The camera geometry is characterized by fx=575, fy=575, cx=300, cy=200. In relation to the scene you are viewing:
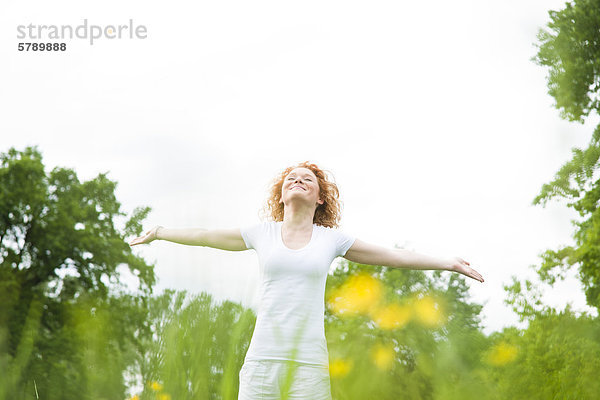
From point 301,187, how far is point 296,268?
435 mm

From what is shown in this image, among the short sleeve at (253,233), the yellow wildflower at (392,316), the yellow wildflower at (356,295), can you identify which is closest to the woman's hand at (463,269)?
the short sleeve at (253,233)

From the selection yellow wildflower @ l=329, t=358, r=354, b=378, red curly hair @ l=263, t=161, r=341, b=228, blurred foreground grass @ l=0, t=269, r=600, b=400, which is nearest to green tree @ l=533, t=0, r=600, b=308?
blurred foreground grass @ l=0, t=269, r=600, b=400

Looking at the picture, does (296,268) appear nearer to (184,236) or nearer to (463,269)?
(463,269)

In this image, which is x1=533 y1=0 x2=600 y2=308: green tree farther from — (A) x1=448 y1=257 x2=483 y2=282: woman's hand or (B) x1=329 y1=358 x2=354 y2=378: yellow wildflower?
(A) x1=448 y1=257 x2=483 y2=282: woman's hand

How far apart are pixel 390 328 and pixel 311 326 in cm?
824

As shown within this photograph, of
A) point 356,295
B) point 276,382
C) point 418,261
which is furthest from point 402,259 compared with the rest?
point 356,295

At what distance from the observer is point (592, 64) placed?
10.8 metres

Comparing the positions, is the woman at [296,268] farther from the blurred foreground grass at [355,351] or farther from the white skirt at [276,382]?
the blurred foreground grass at [355,351]

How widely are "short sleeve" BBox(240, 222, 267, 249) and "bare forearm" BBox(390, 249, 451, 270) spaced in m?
0.62

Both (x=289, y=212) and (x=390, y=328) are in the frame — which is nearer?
(x=289, y=212)

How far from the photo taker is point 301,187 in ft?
8.74

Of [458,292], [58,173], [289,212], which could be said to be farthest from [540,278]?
[58,173]

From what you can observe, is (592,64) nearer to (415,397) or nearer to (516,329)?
(516,329)

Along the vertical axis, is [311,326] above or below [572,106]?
below
